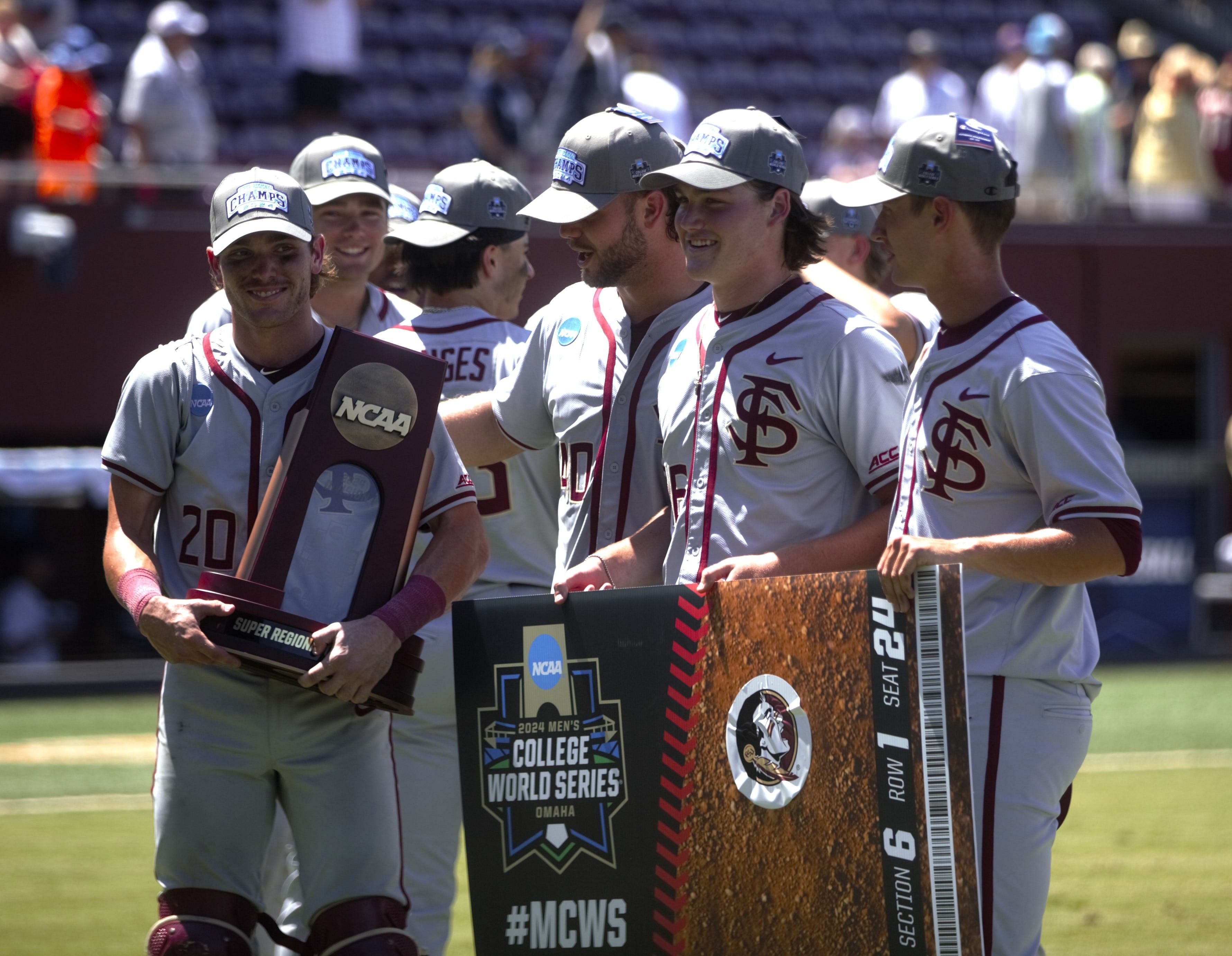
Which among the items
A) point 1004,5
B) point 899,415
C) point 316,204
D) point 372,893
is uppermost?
point 1004,5

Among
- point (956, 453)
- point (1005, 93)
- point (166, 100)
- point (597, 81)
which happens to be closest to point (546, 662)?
point (956, 453)

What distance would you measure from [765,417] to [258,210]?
1234 mm

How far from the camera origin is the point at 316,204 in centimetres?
538

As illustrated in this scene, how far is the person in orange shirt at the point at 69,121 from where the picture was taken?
42.7 feet

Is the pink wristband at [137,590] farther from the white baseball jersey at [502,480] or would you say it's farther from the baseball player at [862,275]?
the baseball player at [862,275]

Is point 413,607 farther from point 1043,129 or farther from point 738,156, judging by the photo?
point 1043,129

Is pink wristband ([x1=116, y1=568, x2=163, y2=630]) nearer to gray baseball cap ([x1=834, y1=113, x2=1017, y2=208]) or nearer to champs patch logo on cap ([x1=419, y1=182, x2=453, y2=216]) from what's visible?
gray baseball cap ([x1=834, y1=113, x2=1017, y2=208])

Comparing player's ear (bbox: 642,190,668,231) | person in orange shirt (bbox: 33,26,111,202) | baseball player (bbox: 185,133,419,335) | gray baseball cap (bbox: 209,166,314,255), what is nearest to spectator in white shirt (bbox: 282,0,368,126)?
person in orange shirt (bbox: 33,26,111,202)

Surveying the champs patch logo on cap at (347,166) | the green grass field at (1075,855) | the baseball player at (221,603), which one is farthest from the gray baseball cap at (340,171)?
the green grass field at (1075,855)

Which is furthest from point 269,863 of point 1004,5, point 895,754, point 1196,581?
point 1004,5

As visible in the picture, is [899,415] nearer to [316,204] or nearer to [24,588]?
[316,204]

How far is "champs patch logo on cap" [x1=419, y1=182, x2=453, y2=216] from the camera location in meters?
5.21

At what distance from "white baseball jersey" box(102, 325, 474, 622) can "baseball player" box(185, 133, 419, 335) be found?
1548mm

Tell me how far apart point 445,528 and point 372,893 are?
0.84 metres
